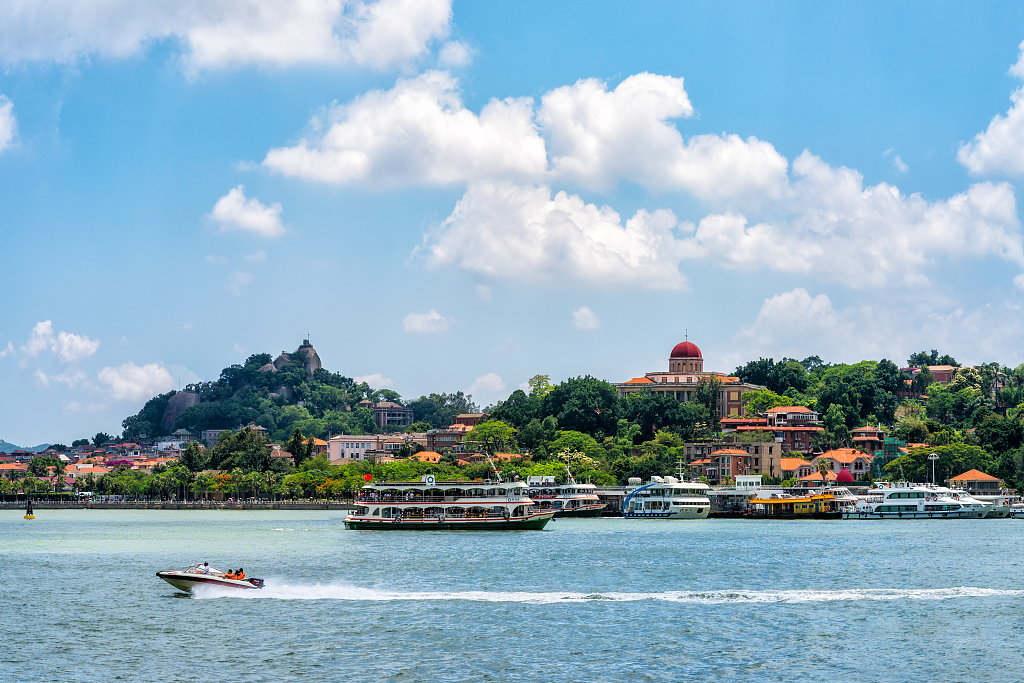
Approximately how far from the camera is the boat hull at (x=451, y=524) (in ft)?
313

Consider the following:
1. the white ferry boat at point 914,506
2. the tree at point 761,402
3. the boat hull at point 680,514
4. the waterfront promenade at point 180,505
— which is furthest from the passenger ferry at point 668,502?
the tree at point 761,402

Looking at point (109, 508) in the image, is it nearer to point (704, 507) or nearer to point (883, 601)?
point (704, 507)

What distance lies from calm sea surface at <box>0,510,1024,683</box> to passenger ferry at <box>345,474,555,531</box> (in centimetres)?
1361

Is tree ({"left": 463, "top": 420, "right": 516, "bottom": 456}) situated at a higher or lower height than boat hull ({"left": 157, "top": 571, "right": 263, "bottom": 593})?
higher

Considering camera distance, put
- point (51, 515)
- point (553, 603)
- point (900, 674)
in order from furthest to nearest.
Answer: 1. point (51, 515)
2. point (553, 603)
3. point (900, 674)

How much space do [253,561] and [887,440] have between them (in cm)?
11752

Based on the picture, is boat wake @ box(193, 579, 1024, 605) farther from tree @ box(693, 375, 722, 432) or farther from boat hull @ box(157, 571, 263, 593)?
tree @ box(693, 375, 722, 432)

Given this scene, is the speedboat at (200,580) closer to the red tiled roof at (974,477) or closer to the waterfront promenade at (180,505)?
the waterfront promenade at (180,505)

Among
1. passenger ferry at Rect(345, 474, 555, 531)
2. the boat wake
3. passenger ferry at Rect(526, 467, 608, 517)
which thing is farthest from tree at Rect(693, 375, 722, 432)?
the boat wake

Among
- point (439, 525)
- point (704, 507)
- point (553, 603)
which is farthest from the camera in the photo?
point (704, 507)

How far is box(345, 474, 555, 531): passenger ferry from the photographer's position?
314ft

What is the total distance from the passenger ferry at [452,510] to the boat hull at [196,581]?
148ft

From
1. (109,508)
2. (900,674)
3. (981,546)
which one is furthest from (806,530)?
(109,508)

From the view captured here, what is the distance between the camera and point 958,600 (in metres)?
49.7
